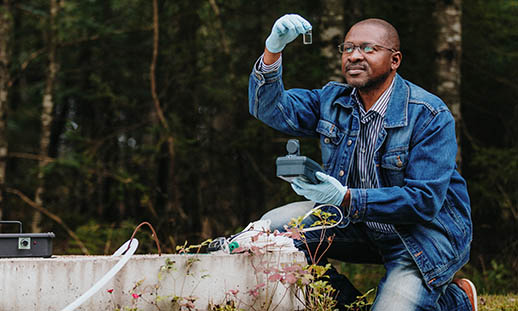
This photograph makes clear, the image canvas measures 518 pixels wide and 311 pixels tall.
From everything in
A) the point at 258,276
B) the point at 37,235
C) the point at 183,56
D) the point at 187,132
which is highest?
the point at 183,56

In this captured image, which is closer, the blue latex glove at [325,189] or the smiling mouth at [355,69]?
the blue latex glove at [325,189]

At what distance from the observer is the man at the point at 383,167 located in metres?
2.97

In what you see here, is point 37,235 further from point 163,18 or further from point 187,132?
point 163,18

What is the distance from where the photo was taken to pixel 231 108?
8117mm

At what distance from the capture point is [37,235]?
2.86 meters

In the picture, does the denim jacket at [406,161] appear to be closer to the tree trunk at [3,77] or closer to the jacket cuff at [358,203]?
the jacket cuff at [358,203]

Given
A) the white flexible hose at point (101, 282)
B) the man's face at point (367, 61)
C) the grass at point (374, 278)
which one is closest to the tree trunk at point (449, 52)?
the grass at point (374, 278)

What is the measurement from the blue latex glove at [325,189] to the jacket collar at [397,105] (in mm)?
450

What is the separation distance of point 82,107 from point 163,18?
6.55 metres

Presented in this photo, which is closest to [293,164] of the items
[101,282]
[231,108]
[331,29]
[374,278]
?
[101,282]

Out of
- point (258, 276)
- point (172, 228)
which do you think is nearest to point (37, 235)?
point (258, 276)

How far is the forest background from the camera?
23.1 ft

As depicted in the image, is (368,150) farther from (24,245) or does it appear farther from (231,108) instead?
(231,108)

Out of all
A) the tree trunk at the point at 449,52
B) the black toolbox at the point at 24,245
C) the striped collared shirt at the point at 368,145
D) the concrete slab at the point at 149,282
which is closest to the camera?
the concrete slab at the point at 149,282
